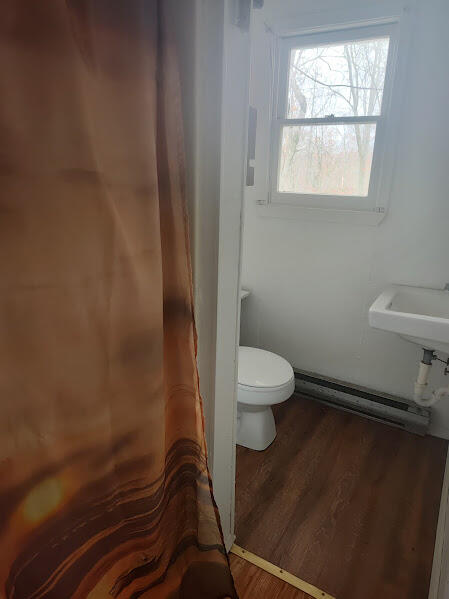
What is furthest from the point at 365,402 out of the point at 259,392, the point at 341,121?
the point at 341,121

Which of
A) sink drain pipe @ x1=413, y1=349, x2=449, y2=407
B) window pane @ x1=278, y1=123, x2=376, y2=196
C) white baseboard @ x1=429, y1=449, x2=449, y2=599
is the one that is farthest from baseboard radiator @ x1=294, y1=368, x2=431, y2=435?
window pane @ x1=278, y1=123, x2=376, y2=196

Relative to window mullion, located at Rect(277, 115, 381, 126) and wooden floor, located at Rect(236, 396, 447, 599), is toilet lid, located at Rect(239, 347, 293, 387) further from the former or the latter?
window mullion, located at Rect(277, 115, 381, 126)

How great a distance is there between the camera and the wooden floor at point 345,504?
51.1 inches

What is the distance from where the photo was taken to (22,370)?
510 mm

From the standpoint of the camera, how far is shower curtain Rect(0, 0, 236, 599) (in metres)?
0.48

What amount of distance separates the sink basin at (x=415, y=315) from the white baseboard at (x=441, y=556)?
62 centimetres

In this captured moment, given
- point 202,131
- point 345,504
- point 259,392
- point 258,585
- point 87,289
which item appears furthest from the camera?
point 259,392

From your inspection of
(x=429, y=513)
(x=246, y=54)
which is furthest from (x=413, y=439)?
(x=246, y=54)

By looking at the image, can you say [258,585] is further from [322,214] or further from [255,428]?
[322,214]

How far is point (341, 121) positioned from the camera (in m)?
1.83

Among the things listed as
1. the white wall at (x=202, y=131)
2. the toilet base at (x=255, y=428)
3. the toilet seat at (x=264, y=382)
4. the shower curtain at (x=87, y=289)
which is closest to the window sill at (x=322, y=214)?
the toilet seat at (x=264, y=382)

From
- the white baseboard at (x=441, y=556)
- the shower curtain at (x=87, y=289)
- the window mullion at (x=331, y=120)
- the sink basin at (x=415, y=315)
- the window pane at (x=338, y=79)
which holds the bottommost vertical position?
the white baseboard at (x=441, y=556)

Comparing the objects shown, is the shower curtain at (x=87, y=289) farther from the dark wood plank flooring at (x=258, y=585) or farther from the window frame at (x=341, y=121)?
the window frame at (x=341, y=121)

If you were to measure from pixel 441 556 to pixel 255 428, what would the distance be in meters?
0.85
